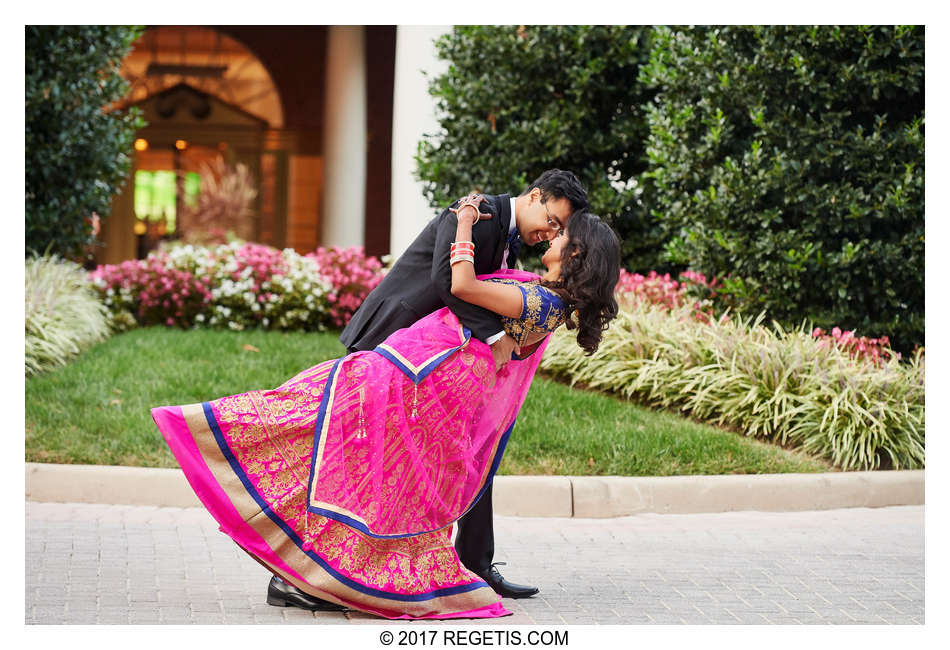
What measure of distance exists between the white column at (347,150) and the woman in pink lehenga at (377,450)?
39.7ft

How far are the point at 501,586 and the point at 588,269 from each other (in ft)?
4.87

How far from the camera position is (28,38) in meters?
9.59

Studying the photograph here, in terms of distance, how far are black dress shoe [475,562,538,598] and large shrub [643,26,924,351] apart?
4.81m

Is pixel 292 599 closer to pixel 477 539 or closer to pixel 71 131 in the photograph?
pixel 477 539

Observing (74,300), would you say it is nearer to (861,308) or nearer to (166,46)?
(861,308)

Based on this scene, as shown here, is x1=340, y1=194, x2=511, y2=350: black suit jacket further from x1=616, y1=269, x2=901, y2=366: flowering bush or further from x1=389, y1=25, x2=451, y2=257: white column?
x1=389, y1=25, x2=451, y2=257: white column

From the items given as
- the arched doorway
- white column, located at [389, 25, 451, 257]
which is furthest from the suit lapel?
the arched doorway

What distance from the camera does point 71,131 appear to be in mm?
10062

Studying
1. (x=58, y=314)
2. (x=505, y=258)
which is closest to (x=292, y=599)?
(x=505, y=258)

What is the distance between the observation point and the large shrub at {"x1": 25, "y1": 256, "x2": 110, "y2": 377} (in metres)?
8.77

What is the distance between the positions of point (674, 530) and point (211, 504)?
3033 millimetres

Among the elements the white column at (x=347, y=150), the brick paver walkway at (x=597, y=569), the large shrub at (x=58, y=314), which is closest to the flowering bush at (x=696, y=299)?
the brick paver walkway at (x=597, y=569)

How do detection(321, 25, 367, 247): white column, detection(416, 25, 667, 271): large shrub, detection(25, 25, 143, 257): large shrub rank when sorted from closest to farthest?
detection(25, 25, 143, 257): large shrub, detection(416, 25, 667, 271): large shrub, detection(321, 25, 367, 247): white column

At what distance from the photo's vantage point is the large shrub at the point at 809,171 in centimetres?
829
